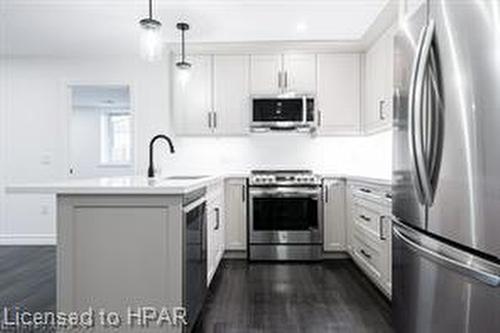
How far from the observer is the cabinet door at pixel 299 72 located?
433 cm

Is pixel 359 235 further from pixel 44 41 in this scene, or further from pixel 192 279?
pixel 44 41

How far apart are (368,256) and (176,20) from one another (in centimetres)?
287

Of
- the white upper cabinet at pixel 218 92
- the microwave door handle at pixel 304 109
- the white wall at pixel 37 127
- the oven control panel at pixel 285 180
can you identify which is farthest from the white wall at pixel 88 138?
the microwave door handle at pixel 304 109

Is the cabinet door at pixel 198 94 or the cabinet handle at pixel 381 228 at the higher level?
the cabinet door at pixel 198 94

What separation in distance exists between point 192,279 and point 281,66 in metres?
3.04

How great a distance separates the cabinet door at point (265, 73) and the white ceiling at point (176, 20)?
331 mm

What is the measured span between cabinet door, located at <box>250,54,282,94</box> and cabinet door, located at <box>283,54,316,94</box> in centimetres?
10

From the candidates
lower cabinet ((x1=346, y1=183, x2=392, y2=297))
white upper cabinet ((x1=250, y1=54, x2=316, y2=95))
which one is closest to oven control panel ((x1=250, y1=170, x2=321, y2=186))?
lower cabinet ((x1=346, y1=183, x2=392, y2=297))

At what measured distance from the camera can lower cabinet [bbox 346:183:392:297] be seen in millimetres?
2641

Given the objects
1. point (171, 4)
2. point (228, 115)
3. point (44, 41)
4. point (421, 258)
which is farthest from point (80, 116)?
point (421, 258)

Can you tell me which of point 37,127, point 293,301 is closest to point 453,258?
point 293,301

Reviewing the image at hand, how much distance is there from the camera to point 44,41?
4129mm

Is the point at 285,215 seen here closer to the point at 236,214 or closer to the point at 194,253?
the point at 236,214

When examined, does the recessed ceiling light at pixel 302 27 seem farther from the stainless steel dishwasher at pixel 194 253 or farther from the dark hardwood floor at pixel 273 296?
the dark hardwood floor at pixel 273 296
